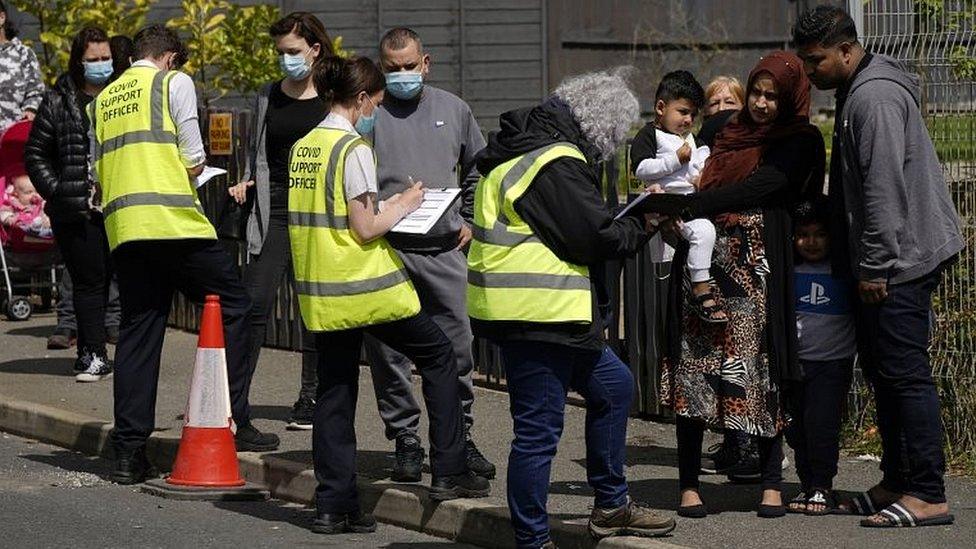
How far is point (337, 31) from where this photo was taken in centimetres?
2488

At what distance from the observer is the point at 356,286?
7.77 meters

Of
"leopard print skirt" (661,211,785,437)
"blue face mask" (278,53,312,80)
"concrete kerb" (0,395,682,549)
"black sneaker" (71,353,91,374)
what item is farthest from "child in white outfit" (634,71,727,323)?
"black sneaker" (71,353,91,374)

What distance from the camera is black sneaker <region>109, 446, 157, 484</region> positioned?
29.9ft

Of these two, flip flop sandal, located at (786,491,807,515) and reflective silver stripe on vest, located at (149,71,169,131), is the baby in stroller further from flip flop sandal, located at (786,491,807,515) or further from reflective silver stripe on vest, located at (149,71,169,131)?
flip flop sandal, located at (786,491,807,515)

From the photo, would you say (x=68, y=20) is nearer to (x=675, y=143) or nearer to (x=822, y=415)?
(x=675, y=143)

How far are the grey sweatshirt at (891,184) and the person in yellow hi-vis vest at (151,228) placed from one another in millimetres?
3063

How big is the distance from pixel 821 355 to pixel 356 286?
6.33 ft

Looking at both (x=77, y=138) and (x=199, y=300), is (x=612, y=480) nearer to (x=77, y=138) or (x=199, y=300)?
(x=199, y=300)

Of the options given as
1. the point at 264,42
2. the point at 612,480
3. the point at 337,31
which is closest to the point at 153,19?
the point at 337,31

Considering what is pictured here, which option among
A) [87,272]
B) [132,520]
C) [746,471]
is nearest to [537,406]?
[746,471]

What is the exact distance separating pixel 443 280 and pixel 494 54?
16943 millimetres

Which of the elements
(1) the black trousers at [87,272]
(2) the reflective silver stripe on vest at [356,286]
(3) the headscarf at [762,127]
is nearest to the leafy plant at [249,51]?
(1) the black trousers at [87,272]

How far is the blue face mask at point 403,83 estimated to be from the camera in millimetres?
8562

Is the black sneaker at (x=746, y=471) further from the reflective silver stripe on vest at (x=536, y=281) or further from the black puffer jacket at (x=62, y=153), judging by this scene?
the black puffer jacket at (x=62, y=153)
